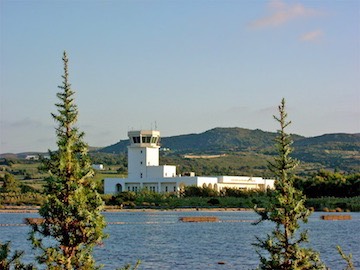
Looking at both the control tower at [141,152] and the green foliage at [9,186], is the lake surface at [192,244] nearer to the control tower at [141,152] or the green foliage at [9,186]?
the control tower at [141,152]

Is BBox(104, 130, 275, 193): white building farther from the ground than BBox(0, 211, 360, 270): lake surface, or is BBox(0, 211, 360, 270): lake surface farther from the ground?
BBox(104, 130, 275, 193): white building

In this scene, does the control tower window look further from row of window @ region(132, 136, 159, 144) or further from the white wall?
the white wall

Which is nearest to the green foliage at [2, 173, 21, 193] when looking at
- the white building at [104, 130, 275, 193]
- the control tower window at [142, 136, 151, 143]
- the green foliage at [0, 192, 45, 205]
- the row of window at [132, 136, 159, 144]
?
the green foliage at [0, 192, 45, 205]

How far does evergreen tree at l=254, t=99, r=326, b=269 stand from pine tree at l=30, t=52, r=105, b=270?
4649 mm

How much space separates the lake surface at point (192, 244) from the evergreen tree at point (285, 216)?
75.6 ft

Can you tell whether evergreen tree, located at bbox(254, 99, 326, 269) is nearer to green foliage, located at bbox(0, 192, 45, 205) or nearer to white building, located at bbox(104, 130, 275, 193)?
green foliage, located at bbox(0, 192, 45, 205)

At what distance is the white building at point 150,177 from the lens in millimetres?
148625

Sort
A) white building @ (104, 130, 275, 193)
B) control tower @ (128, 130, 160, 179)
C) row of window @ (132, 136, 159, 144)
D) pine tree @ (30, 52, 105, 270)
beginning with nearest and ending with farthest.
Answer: pine tree @ (30, 52, 105, 270)
white building @ (104, 130, 275, 193)
control tower @ (128, 130, 160, 179)
row of window @ (132, 136, 159, 144)

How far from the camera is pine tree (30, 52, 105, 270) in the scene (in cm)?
1686

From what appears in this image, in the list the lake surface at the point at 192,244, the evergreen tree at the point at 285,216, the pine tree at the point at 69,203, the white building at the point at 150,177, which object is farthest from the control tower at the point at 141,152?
the pine tree at the point at 69,203

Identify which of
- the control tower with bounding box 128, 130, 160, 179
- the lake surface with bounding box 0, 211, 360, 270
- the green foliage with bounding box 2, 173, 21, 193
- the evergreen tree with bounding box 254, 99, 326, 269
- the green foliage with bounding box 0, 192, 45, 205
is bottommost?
the lake surface with bounding box 0, 211, 360, 270

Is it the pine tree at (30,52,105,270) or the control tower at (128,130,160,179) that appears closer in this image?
the pine tree at (30,52,105,270)

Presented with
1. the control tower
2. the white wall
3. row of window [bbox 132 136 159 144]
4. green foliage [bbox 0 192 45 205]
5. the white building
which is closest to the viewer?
green foliage [bbox 0 192 45 205]

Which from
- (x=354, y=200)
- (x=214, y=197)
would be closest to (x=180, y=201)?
(x=214, y=197)
